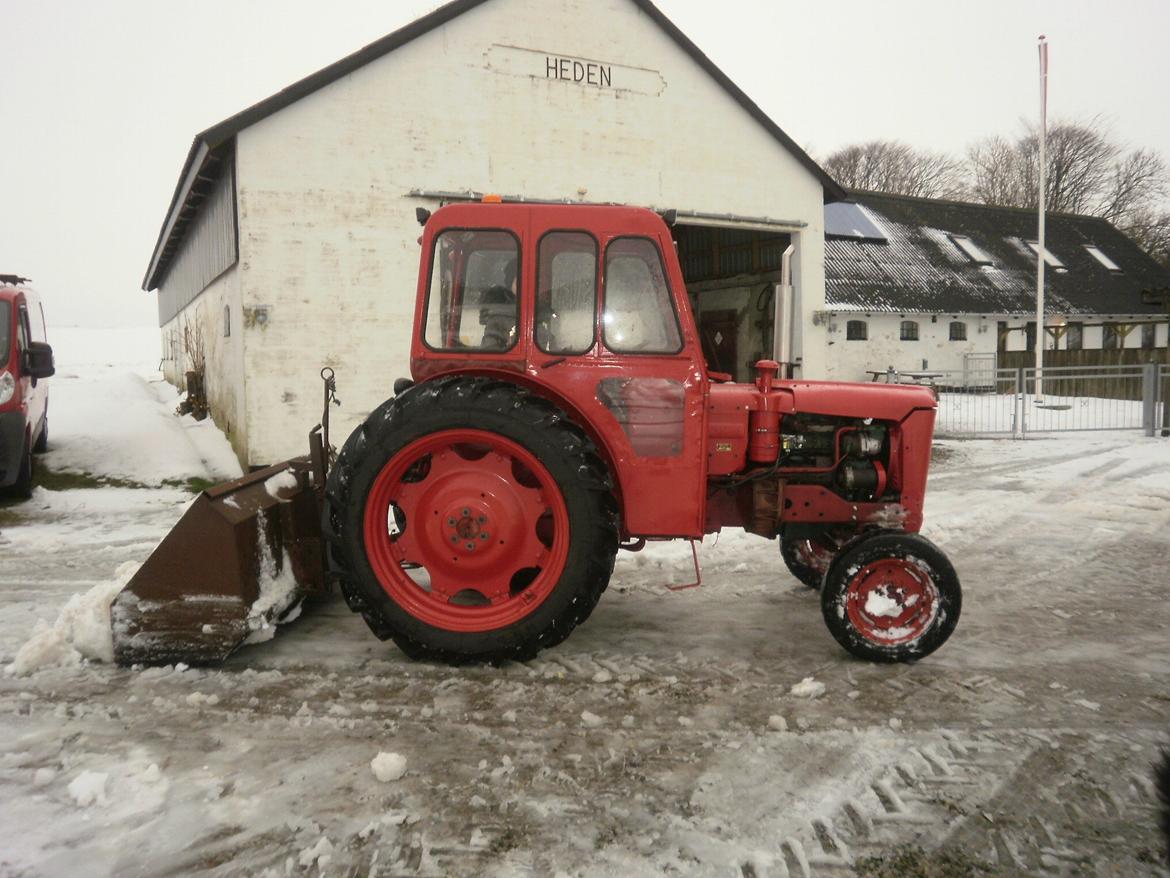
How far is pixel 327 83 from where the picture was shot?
31.9ft

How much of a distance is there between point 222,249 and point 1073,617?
35.3ft

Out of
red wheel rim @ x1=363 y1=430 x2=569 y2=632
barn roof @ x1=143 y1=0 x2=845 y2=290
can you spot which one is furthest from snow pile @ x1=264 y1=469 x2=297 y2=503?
barn roof @ x1=143 y1=0 x2=845 y2=290

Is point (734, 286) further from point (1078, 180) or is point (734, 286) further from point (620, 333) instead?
point (1078, 180)

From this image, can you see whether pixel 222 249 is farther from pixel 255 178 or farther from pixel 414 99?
pixel 414 99

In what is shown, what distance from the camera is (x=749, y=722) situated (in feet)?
10.3

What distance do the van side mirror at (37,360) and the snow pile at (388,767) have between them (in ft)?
24.4

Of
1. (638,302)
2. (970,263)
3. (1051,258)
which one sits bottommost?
(638,302)

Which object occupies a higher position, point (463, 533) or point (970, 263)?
point (970, 263)

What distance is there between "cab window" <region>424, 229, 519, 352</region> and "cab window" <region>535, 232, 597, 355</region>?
0.13 metres

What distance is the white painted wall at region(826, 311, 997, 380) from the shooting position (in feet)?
73.4

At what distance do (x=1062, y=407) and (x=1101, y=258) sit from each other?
61.0ft

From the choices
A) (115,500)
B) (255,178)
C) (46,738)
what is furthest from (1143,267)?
(46,738)

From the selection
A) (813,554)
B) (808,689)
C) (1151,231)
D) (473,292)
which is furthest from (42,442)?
(1151,231)

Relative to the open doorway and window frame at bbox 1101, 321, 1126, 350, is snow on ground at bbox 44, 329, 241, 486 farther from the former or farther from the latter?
window frame at bbox 1101, 321, 1126, 350
